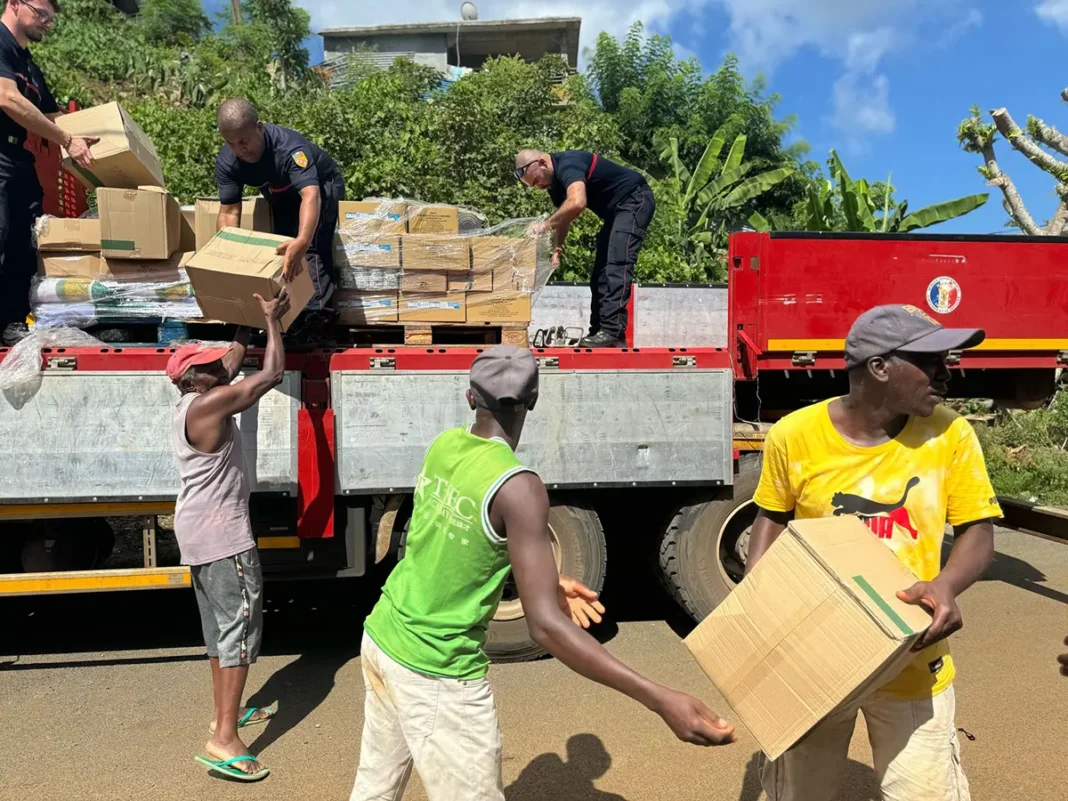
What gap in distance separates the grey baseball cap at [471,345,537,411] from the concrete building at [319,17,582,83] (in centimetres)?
2533

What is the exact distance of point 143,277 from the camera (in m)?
4.51

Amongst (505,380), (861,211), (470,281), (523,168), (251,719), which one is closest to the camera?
(505,380)

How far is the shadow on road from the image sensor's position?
11.2 feet

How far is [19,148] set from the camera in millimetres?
4625

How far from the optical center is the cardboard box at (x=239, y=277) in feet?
12.6

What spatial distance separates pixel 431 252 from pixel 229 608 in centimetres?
217

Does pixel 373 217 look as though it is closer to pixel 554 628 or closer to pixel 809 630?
pixel 554 628

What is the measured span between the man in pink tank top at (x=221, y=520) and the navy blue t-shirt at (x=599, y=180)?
245 centimetres

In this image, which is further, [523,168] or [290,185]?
[523,168]

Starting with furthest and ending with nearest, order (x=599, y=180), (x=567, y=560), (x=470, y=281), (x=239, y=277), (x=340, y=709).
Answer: (x=599, y=180), (x=470, y=281), (x=567, y=560), (x=340, y=709), (x=239, y=277)

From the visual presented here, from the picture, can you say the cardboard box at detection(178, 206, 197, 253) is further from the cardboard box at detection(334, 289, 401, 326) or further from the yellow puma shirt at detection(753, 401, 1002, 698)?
the yellow puma shirt at detection(753, 401, 1002, 698)

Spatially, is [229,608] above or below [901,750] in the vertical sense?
below

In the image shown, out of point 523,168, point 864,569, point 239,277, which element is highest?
point 523,168

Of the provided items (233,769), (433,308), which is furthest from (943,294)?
(233,769)
